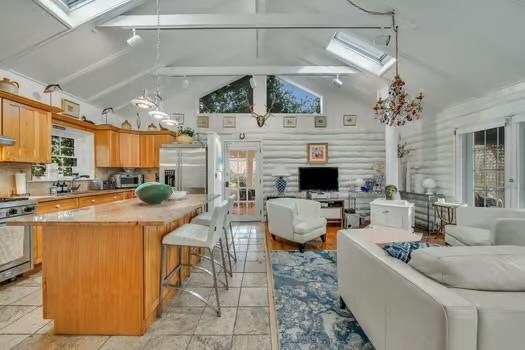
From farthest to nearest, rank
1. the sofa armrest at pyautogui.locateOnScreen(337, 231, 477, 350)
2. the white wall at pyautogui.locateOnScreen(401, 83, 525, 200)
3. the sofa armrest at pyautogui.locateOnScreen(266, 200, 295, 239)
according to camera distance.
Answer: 1. the sofa armrest at pyautogui.locateOnScreen(266, 200, 295, 239)
2. the white wall at pyautogui.locateOnScreen(401, 83, 525, 200)
3. the sofa armrest at pyautogui.locateOnScreen(337, 231, 477, 350)

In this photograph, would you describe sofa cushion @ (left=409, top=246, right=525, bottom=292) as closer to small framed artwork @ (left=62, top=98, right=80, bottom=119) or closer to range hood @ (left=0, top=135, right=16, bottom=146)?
range hood @ (left=0, top=135, right=16, bottom=146)

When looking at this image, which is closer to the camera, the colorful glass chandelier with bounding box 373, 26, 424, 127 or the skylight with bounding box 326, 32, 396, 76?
the colorful glass chandelier with bounding box 373, 26, 424, 127

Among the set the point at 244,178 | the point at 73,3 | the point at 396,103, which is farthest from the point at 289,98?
the point at 73,3

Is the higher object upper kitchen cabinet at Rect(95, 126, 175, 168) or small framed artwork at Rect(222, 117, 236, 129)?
small framed artwork at Rect(222, 117, 236, 129)

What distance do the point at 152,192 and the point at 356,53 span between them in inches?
165

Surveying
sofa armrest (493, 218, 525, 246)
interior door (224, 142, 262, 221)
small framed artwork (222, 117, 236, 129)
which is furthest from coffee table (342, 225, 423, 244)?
small framed artwork (222, 117, 236, 129)

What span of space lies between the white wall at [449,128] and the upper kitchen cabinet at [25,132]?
20.6 ft

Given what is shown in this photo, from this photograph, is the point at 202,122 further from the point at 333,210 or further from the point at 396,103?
the point at 396,103

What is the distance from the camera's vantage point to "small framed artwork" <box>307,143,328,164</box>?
5980mm

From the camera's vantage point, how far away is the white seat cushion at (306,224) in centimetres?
379

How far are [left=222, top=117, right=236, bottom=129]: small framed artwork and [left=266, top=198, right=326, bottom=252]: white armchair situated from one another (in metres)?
2.51

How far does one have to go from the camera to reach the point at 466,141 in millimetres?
4160

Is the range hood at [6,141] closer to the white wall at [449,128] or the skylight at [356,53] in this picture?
the skylight at [356,53]

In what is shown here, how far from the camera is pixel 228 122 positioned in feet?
19.7
